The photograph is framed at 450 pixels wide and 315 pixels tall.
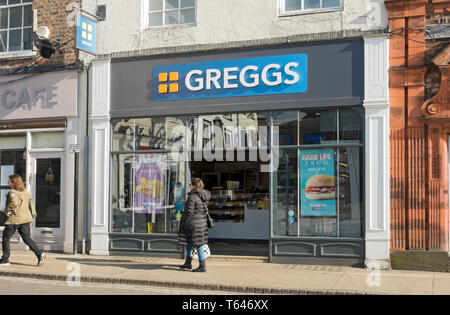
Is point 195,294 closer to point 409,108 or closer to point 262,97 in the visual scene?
point 262,97

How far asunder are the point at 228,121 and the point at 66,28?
498 cm

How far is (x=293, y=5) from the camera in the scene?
11.9 metres

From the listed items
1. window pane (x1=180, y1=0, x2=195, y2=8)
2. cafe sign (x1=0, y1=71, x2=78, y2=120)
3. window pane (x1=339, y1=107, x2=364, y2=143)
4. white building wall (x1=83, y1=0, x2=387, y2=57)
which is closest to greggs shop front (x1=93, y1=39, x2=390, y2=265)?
window pane (x1=339, y1=107, x2=364, y2=143)

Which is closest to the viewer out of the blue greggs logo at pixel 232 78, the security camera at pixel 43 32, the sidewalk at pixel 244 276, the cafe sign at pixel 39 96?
the sidewalk at pixel 244 276

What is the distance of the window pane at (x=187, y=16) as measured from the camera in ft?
41.7

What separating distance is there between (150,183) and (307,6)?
17.6 feet

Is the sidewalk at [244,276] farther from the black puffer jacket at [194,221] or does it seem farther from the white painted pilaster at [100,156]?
the white painted pilaster at [100,156]

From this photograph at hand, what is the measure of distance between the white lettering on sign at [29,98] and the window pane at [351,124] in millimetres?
7051

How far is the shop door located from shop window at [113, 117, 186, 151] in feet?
5.99

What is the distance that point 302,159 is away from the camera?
11.4 meters

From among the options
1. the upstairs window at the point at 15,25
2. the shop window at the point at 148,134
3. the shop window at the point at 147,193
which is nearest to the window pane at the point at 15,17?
the upstairs window at the point at 15,25

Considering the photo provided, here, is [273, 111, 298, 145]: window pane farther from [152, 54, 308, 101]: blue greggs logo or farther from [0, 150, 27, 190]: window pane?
[0, 150, 27, 190]: window pane
